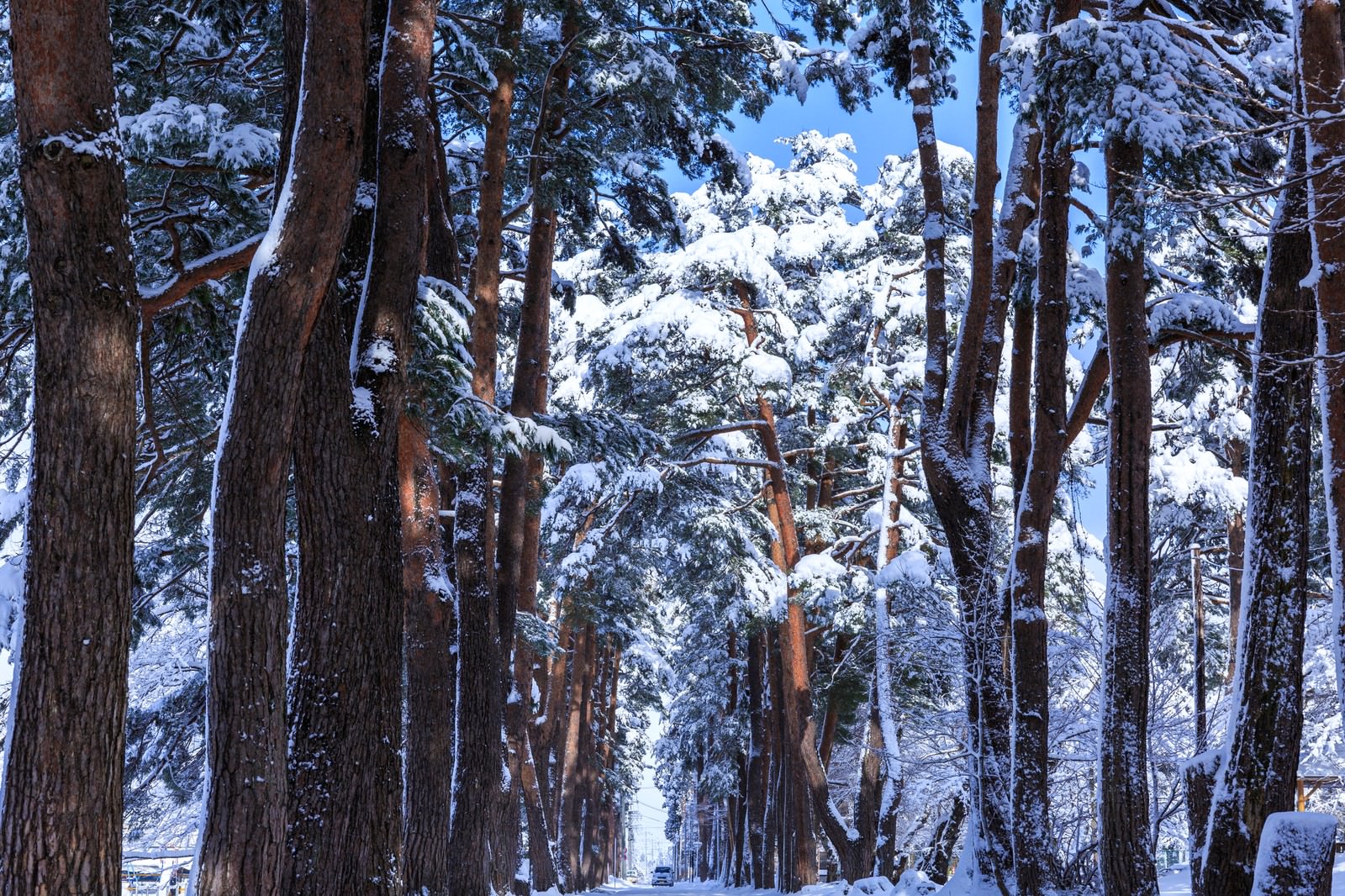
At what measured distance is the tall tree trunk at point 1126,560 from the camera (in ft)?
28.2

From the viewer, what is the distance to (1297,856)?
20.5 ft

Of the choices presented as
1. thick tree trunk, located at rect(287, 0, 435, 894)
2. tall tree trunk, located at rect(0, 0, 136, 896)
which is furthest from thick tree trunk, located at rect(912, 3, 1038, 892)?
tall tree trunk, located at rect(0, 0, 136, 896)

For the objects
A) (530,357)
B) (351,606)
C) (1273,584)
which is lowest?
(351,606)

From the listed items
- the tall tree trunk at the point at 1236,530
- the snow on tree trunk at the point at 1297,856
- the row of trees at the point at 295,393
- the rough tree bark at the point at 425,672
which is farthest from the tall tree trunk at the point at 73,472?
the tall tree trunk at the point at 1236,530

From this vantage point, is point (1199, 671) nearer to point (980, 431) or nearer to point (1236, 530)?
point (1236, 530)

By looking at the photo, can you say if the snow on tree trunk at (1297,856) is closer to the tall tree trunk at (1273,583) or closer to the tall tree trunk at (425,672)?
the tall tree trunk at (1273,583)

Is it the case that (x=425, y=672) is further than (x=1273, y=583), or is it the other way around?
(x=425, y=672)

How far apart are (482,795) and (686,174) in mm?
8187

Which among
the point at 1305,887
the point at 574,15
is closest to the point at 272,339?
the point at 1305,887

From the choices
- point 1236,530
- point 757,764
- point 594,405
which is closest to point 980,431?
point 594,405

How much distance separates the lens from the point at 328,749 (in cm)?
675

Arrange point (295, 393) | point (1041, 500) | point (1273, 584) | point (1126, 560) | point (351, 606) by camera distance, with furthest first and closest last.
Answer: point (1041, 500) → point (1126, 560) → point (1273, 584) → point (351, 606) → point (295, 393)

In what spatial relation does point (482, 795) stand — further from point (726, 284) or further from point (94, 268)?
point (726, 284)

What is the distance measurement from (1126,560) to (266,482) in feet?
22.0
